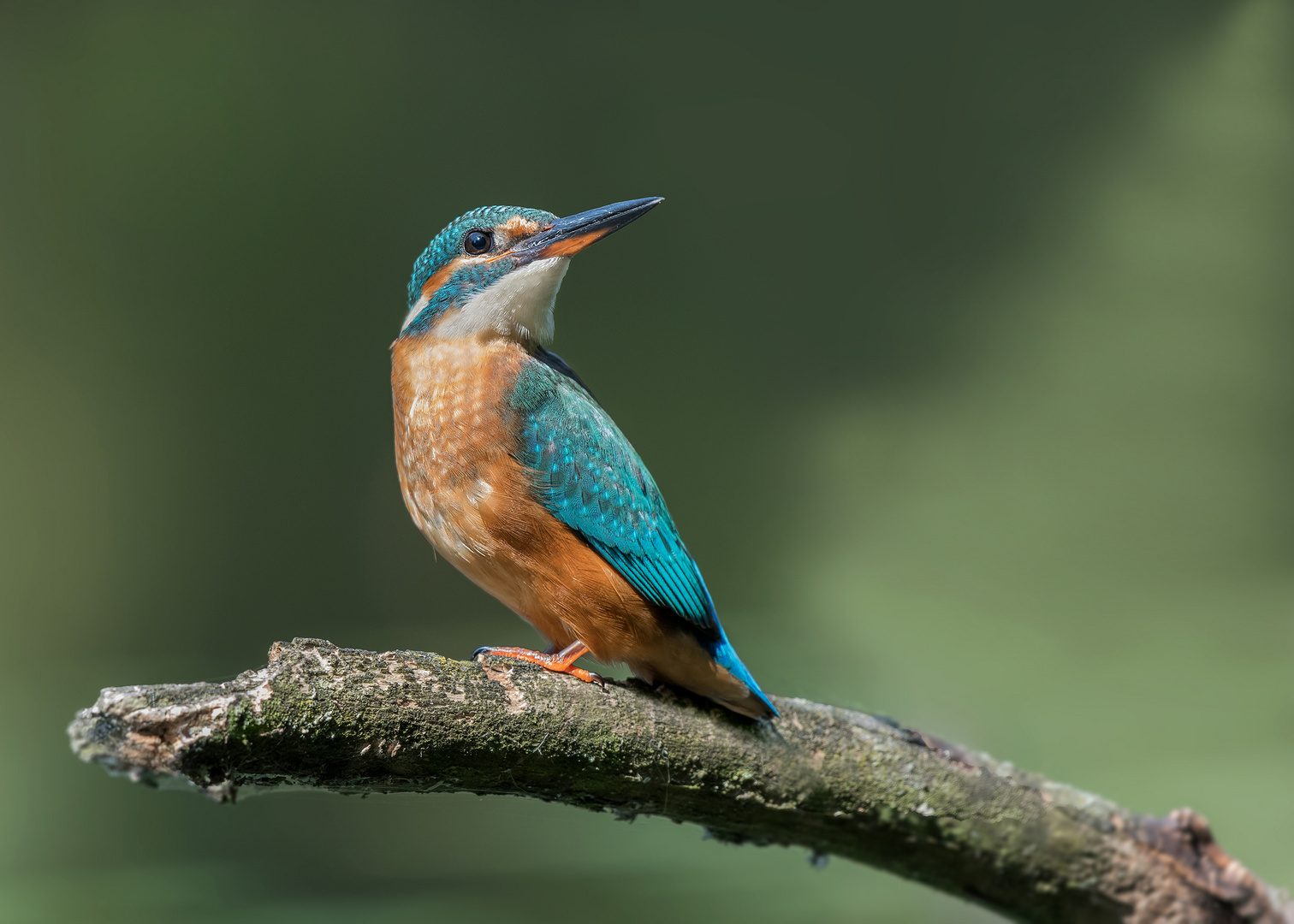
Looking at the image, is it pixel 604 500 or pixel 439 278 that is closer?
pixel 604 500

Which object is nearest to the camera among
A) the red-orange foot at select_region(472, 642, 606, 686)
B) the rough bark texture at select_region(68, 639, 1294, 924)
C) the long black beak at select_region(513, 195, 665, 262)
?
the rough bark texture at select_region(68, 639, 1294, 924)

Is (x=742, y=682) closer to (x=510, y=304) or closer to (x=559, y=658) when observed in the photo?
(x=559, y=658)

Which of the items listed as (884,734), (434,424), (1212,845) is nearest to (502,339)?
(434,424)

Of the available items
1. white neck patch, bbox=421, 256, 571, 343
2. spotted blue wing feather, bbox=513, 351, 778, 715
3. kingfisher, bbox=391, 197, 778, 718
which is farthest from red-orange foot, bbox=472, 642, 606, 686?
white neck patch, bbox=421, 256, 571, 343

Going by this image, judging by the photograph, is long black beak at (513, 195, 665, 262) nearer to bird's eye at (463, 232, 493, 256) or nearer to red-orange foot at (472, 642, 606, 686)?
bird's eye at (463, 232, 493, 256)

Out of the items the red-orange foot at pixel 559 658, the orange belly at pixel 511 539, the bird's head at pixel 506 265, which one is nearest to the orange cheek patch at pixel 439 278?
the bird's head at pixel 506 265

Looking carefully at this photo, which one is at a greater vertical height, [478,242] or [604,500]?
[478,242]

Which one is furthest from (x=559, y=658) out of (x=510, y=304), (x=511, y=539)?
(x=510, y=304)

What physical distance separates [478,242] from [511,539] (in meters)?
0.40

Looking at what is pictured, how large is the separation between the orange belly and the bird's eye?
171 mm

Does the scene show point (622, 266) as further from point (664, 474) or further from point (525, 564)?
point (525, 564)

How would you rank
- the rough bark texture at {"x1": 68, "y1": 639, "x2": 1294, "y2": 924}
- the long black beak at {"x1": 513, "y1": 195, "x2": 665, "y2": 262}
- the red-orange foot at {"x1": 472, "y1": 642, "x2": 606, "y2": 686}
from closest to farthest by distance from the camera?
the rough bark texture at {"x1": 68, "y1": 639, "x2": 1294, "y2": 924}, the red-orange foot at {"x1": 472, "y1": 642, "x2": 606, "y2": 686}, the long black beak at {"x1": 513, "y1": 195, "x2": 665, "y2": 262}

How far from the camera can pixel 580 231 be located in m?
1.20

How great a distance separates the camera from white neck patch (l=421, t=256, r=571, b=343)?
120cm
